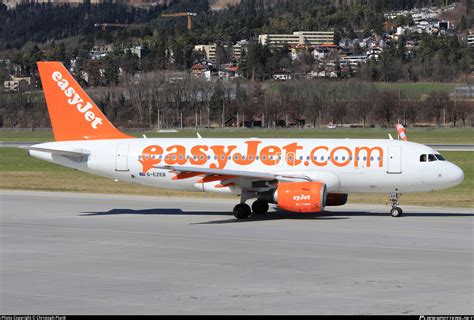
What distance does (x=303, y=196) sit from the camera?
126 feet

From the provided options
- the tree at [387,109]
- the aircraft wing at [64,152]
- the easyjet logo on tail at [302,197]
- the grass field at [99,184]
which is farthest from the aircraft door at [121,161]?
the tree at [387,109]

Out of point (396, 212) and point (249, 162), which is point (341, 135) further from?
point (396, 212)

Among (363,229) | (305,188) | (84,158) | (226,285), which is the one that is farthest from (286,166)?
(226,285)

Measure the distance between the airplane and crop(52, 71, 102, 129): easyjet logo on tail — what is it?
4cm

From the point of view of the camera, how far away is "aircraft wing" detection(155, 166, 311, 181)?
3941 centimetres

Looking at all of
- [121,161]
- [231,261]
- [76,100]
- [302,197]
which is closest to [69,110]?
[76,100]

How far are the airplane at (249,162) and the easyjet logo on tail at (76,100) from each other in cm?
4

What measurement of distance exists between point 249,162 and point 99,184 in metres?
20.1

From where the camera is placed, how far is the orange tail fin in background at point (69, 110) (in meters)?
44.1

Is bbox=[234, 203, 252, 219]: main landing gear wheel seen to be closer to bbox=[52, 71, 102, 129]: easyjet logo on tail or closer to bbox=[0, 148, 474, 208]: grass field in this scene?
bbox=[52, 71, 102, 129]: easyjet logo on tail

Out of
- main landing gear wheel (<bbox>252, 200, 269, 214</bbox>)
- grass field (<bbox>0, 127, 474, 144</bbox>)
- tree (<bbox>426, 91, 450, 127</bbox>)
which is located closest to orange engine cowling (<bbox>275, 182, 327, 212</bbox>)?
main landing gear wheel (<bbox>252, 200, 269, 214</bbox>)

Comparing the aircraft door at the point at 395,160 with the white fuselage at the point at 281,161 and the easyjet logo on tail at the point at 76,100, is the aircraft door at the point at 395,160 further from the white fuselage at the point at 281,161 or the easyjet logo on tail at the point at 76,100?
the easyjet logo on tail at the point at 76,100

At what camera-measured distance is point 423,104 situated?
7426 inches

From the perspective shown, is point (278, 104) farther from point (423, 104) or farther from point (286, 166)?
point (286, 166)
